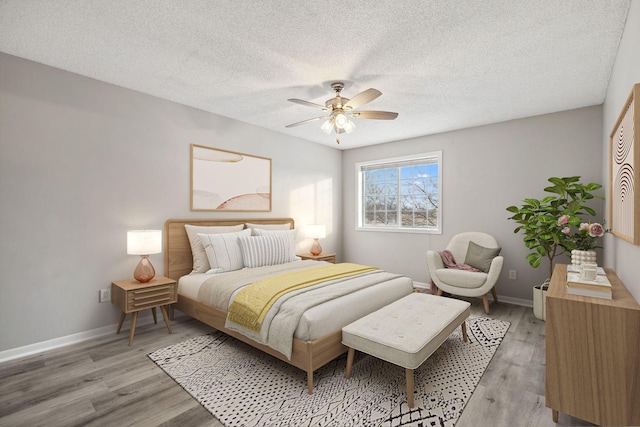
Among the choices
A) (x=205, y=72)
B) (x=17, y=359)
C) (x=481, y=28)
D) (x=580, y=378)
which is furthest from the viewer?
(x=205, y=72)

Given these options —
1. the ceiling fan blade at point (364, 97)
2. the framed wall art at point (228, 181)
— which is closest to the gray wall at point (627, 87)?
the ceiling fan blade at point (364, 97)

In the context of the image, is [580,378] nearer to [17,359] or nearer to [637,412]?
[637,412]

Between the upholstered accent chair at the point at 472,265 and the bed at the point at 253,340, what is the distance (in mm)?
909

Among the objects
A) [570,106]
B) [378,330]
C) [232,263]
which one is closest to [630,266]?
[378,330]

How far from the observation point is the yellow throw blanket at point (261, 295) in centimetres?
244

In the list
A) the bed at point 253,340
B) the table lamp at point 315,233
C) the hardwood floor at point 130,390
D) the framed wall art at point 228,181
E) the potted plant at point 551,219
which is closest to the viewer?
the hardwood floor at point 130,390

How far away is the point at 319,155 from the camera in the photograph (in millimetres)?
5574

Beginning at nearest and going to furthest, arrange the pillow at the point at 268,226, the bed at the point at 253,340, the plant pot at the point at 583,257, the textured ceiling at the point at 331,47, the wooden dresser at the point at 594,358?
the wooden dresser at the point at 594,358
the textured ceiling at the point at 331,47
the bed at the point at 253,340
the plant pot at the point at 583,257
the pillow at the point at 268,226

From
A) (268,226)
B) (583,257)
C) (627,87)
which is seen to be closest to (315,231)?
(268,226)

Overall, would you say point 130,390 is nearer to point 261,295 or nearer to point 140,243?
point 261,295

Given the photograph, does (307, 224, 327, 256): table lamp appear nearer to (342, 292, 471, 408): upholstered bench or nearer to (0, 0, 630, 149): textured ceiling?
(0, 0, 630, 149): textured ceiling

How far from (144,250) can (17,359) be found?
4.13 ft

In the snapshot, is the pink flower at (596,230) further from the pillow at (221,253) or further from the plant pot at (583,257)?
the pillow at (221,253)

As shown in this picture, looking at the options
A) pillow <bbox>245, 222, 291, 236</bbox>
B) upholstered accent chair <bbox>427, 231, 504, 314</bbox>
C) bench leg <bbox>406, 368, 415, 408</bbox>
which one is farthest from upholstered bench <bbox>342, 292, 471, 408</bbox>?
pillow <bbox>245, 222, 291, 236</bbox>
